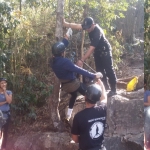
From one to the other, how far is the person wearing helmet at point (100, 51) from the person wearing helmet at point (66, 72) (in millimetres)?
152

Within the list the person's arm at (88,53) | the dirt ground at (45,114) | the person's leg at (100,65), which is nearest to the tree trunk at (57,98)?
the dirt ground at (45,114)

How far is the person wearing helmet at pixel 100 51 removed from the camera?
7.63 ft

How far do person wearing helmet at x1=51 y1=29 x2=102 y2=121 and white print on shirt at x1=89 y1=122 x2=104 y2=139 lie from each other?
42 centimetres

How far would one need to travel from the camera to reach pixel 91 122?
1.88 metres

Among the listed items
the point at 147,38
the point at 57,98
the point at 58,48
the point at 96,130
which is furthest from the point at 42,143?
the point at 147,38

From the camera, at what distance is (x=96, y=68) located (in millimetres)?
2535

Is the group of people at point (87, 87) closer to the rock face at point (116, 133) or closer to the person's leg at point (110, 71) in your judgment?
the person's leg at point (110, 71)

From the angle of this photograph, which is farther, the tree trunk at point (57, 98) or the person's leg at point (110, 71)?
the person's leg at point (110, 71)

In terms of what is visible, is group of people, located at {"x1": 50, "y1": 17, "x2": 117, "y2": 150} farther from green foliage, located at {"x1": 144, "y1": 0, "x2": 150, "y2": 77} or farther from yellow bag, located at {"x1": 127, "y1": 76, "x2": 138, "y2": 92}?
green foliage, located at {"x1": 144, "y1": 0, "x2": 150, "y2": 77}

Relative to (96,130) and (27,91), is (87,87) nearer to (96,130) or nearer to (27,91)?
(96,130)

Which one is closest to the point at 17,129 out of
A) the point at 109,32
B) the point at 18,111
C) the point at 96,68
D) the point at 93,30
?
the point at 18,111

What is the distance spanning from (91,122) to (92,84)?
36cm

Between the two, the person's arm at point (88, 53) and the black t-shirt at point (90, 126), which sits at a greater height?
the person's arm at point (88, 53)

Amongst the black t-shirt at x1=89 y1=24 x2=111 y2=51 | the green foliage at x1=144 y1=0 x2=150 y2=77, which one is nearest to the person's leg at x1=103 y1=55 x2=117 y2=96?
the black t-shirt at x1=89 y1=24 x2=111 y2=51
